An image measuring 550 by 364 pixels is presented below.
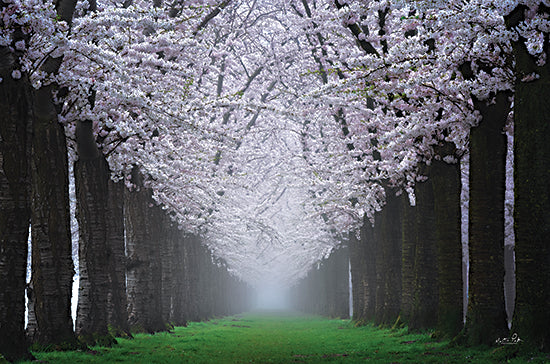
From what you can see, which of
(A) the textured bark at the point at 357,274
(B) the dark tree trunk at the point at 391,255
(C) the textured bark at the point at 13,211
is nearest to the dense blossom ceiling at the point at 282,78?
(C) the textured bark at the point at 13,211

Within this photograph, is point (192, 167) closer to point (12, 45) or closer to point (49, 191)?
point (49, 191)

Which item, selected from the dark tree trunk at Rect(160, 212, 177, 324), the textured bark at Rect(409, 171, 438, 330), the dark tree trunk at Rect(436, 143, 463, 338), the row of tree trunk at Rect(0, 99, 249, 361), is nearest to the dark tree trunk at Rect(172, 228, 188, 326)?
the dark tree trunk at Rect(160, 212, 177, 324)

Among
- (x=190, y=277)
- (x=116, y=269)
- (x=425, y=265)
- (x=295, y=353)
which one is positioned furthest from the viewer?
(x=190, y=277)

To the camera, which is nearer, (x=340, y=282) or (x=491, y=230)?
(x=491, y=230)

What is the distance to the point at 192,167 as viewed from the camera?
29672 mm

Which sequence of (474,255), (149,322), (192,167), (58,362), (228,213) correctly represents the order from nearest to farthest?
1. (58,362)
2. (474,255)
3. (149,322)
4. (192,167)
5. (228,213)

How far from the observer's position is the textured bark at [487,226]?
1453 centimetres

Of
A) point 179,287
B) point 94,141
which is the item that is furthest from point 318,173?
point 94,141

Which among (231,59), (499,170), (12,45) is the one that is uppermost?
(231,59)

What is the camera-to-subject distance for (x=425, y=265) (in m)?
21.4

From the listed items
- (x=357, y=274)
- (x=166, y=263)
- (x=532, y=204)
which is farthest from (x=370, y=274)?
(x=532, y=204)

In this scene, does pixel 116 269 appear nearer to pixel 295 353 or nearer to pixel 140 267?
pixel 140 267

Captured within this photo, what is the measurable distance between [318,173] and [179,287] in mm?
10702

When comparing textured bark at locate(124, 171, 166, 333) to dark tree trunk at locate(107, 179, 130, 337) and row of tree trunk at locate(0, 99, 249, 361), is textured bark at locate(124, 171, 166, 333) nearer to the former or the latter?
row of tree trunk at locate(0, 99, 249, 361)
